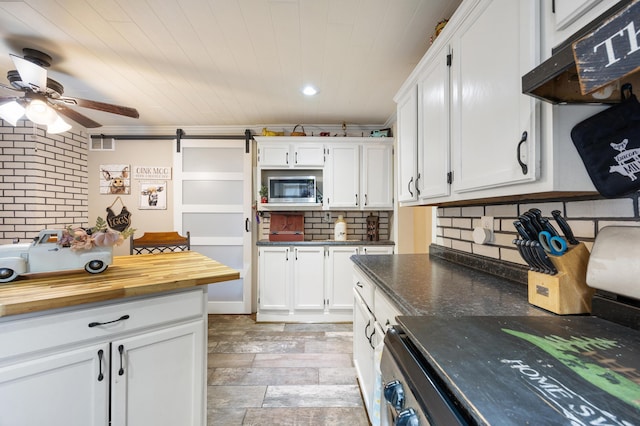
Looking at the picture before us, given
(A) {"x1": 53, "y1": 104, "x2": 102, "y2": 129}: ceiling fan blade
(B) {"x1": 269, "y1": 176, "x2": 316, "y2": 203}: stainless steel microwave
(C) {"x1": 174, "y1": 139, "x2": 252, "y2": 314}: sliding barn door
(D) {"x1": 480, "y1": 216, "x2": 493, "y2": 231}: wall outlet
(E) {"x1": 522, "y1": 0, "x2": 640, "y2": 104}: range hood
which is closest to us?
(E) {"x1": 522, "y1": 0, "x2": 640, "y2": 104}: range hood

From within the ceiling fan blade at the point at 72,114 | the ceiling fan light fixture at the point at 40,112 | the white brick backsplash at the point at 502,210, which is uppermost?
the ceiling fan blade at the point at 72,114

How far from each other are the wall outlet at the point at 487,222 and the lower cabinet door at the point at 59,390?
190 cm

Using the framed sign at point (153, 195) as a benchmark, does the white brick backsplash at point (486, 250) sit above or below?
Result: below

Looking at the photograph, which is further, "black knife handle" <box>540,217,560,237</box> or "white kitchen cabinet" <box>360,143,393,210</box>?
"white kitchen cabinet" <box>360,143,393,210</box>

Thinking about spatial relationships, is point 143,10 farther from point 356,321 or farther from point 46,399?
point 356,321

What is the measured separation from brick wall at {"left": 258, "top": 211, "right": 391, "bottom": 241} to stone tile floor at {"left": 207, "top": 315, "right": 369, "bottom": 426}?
1146 mm

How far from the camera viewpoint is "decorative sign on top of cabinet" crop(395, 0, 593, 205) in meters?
0.83

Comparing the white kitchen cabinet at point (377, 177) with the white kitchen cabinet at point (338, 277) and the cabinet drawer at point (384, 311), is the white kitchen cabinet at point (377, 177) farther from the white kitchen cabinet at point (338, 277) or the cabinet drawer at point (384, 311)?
the cabinet drawer at point (384, 311)

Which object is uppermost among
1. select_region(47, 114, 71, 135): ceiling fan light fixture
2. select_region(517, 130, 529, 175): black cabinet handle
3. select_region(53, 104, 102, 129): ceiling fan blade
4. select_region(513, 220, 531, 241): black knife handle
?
select_region(53, 104, 102, 129): ceiling fan blade

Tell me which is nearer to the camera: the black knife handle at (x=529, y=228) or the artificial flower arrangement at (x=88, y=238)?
the black knife handle at (x=529, y=228)

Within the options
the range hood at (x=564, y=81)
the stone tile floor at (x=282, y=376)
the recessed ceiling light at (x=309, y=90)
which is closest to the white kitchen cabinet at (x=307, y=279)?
the stone tile floor at (x=282, y=376)

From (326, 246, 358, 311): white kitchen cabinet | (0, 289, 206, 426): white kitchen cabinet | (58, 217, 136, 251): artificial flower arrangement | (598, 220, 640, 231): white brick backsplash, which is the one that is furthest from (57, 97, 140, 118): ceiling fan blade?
(598, 220, 640, 231): white brick backsplash

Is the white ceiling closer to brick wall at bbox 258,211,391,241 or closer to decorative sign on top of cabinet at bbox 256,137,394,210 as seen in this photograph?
decorative sign on top of cabinet at bbox 256,137,394,210

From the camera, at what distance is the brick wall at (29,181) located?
2850 mm
